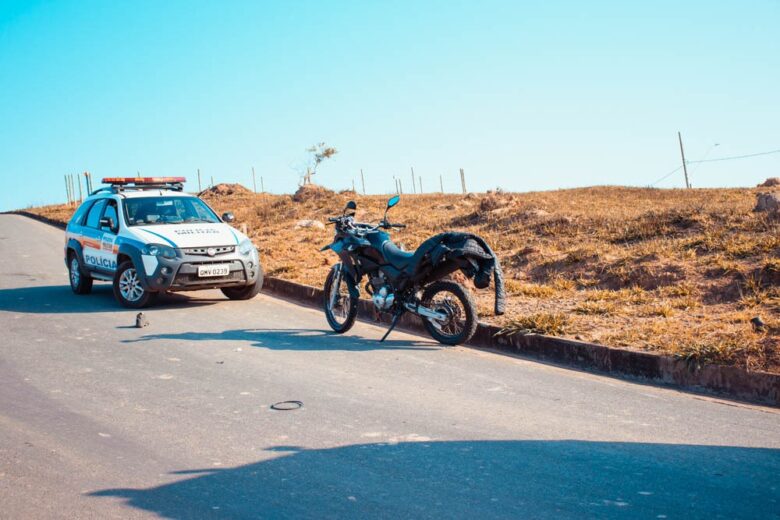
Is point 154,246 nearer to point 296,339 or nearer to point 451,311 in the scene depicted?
point 296,339

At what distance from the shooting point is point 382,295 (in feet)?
31.4

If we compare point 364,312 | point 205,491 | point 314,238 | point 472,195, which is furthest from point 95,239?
point 472,195

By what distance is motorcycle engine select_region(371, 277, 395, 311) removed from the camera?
31.1 ft

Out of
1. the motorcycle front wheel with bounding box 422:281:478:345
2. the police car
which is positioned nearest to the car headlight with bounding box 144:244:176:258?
the police car

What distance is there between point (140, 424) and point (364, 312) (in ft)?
18.2

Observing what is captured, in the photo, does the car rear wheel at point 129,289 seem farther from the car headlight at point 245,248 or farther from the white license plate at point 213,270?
the car headlight at point 245,248

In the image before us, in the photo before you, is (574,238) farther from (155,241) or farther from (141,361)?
(141,361)

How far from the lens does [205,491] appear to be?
188 inches

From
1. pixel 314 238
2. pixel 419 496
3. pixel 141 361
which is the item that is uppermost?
pixel 314 238

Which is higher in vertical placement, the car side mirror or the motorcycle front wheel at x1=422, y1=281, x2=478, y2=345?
the car side mirror

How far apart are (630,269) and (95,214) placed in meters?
8.90

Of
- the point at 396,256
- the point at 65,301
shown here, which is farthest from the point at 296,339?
the point at 65,301

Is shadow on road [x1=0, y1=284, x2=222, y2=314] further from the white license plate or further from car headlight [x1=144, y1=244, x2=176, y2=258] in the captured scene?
car headlight [x1=144, y1=244, x2=176, y2=258]

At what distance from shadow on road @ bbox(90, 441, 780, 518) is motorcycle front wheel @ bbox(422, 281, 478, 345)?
3.28m
